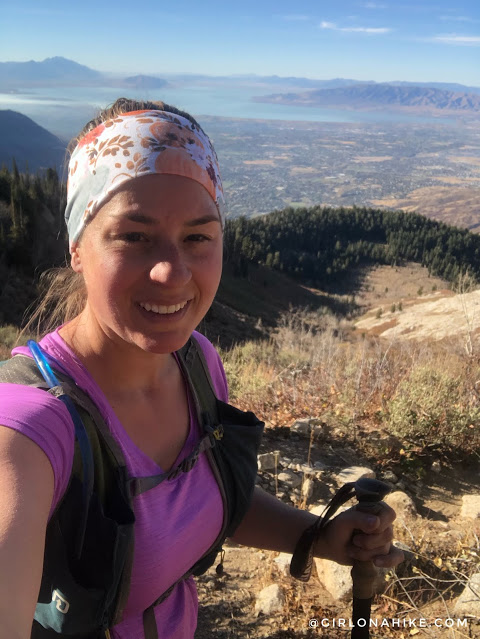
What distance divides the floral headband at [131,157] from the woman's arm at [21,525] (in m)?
0.61

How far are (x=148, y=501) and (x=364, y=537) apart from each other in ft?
2.28

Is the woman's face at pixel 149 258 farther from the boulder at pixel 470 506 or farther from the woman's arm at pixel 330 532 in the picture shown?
the boulder at pixel 470 506

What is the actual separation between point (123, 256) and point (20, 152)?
15868 cm

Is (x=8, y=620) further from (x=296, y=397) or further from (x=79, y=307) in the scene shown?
(x=296, y=397)

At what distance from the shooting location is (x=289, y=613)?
2299 millimetres

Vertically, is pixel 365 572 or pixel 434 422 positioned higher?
pixel 365 572

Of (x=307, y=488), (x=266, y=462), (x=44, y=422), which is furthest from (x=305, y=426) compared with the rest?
(x=44, y=422)

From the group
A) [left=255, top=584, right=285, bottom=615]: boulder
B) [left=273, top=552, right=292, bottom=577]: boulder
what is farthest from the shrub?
[left=255, top=584, right=285, bottom=615]: boulder

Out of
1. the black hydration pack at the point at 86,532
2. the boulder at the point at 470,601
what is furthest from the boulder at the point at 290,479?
the black hydration pack at the point at 86,532

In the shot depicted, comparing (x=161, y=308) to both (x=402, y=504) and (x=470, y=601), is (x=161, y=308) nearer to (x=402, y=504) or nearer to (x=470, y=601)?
(x=470, y=601)

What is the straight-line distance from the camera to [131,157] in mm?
1174

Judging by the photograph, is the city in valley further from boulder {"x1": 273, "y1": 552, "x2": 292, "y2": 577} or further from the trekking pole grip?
the trekking pole grip

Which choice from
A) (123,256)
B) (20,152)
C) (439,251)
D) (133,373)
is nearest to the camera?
(123,256)

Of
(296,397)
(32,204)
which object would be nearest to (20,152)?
(32,204)
